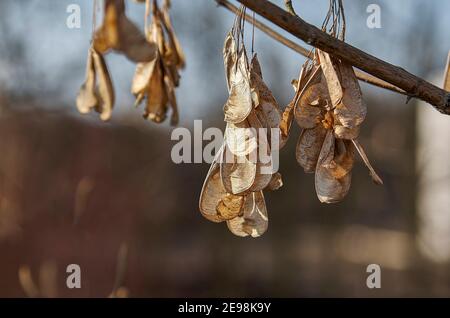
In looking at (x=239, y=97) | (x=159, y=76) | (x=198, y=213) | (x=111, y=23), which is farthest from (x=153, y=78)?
(x=198, y=213)

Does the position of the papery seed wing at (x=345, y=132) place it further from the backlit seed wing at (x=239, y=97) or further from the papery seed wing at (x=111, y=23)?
the papery seed wing at (x=111, y=23)

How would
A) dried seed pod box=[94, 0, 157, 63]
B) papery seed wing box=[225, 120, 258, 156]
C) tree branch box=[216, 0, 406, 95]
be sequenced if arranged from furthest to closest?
Answer: tree branch box=[216, 0, 406, 95], papery seed wing box=[225, 120, 258, 156], dried seed pod box=[94, 0, 157, 63]

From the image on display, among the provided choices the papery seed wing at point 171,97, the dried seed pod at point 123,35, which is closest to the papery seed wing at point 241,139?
the papery seed wing at point 171,97

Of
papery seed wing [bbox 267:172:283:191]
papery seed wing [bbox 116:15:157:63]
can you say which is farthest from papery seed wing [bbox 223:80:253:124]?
papery seed wing [bbox 116:15:157:63]

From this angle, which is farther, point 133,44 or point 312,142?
point 312,142

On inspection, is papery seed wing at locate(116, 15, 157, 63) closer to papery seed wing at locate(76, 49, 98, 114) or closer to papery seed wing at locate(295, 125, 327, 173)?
papery seed wing at locate(76, 49, 98, 114)

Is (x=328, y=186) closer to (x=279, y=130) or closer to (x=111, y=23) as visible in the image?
(x=279, y=130)

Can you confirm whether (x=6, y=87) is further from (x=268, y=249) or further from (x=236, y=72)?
(x=268, y=249)
